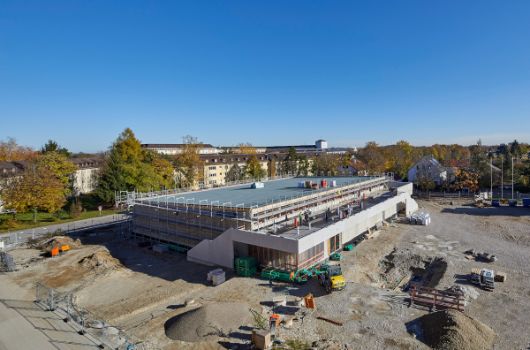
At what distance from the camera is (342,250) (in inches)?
1030

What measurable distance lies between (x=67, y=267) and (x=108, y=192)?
76.5ft

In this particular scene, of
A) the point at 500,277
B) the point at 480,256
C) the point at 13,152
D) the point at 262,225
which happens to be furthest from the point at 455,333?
the point at 13,152

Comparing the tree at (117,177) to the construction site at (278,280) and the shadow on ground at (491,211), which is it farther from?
the shadow on ground at (491,211)

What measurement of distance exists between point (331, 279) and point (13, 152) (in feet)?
324

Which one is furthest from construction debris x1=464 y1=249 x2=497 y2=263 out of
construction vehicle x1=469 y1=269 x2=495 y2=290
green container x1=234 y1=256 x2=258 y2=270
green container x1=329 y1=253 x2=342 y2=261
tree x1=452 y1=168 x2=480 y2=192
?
tree x1=452 y1=168 x2=480 y2=192

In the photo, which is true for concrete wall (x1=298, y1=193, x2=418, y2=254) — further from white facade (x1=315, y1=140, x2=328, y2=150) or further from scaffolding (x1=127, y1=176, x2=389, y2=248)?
white facade (x1=315, y1=140, x2=328, y2=150)

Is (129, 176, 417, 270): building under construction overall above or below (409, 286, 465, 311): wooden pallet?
above

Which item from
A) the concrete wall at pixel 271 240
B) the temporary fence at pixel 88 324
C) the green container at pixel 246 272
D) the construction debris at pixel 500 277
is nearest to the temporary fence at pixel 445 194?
the concrete wall at pixel 271 240

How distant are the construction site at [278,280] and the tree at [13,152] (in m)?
62.5

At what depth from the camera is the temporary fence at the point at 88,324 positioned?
13219 millimetres

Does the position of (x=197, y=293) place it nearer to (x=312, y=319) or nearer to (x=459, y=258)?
(x=312, y=319)

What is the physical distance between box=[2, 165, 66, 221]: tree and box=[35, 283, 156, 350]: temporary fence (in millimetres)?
22264

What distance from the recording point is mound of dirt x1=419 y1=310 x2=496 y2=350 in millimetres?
12523

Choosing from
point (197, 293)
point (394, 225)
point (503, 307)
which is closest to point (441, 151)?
point (394, 225)
